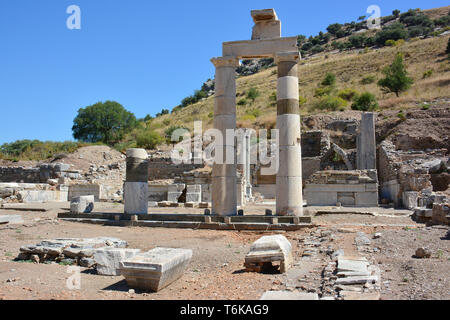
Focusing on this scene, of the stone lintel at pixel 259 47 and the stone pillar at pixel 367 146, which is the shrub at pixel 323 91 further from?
the stone lintel at pixel 259 47

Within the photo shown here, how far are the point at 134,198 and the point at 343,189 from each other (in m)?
10.7

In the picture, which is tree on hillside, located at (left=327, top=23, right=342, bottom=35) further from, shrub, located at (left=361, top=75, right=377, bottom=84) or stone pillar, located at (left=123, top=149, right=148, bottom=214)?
stone pillar, located at (left=123, top=149, right=148, bottom=214)

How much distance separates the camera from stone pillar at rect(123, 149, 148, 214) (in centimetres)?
1389

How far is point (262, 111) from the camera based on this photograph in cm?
4938

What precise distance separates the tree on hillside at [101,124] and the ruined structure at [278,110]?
42201 mm

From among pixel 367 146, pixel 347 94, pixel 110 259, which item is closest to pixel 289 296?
pixel 110 259

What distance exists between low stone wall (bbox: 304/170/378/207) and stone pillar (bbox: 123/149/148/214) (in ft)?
29.3

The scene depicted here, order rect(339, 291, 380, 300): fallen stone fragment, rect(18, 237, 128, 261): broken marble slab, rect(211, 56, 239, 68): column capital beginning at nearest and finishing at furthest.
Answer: rect(339, 291, 380, 300): fallen stone fragment < rect(18, 237, 128, 261): broken marble slab < rect(211, 56, 239, 68): column capital

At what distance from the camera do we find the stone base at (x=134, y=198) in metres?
13.9

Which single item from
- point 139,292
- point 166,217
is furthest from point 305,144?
point 139,292

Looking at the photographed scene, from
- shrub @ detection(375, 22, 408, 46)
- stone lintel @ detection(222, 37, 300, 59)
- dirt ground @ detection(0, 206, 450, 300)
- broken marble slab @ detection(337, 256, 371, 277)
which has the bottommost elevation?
dirt ground @ detection(0, 206, 450, 300)

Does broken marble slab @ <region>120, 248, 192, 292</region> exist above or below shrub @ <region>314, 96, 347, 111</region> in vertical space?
below

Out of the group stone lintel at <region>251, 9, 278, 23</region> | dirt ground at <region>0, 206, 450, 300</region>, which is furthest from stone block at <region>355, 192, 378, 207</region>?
stone lintel at <region>251, 9, 278, 23</region>
